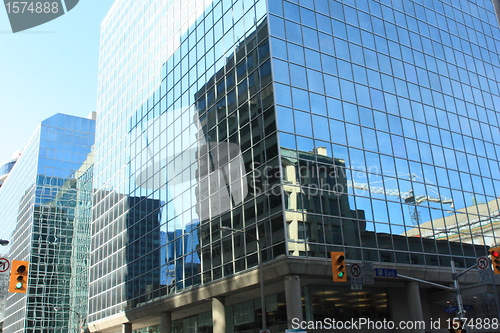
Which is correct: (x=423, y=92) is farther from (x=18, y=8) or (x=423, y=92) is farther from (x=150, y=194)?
(x=18, y=8)

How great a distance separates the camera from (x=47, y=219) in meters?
84.9

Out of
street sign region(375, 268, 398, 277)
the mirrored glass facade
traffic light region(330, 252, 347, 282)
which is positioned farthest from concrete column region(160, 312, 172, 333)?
traffic light region(330, 252, 347, 282)

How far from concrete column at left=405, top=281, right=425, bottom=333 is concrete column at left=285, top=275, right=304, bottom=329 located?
31.0 ft

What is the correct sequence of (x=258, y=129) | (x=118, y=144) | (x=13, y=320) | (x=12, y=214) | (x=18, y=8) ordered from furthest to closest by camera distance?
(x=12, y=214), (x=13, y=320), (x=118, y=144), (x=258, y=129), (x=18, y=8)

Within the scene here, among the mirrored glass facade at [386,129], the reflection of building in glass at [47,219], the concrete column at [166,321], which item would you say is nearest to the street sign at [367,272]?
the mirrored glass facade at [386,129]

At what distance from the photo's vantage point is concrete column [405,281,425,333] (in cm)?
3459

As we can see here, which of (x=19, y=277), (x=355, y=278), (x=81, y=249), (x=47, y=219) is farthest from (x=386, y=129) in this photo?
(x=47, y=219)

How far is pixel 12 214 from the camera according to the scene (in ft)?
330

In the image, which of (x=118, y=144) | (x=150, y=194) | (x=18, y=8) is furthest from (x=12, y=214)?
(x=18, y=8)

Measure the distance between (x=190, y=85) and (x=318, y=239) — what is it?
65.1 feet

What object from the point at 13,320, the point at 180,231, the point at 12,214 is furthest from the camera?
the point at 12,214

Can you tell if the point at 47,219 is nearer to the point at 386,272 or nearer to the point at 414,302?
the point at 414,302

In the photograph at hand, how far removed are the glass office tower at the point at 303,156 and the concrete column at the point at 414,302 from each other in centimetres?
140

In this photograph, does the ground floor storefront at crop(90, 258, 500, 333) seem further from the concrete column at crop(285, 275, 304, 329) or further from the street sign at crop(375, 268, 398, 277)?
the street sign at crop(375, 268, 398, 277)
